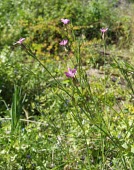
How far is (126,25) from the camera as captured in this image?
6316 mm

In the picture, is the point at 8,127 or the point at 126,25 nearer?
the point at 8,127

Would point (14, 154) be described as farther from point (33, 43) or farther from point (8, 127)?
point (33, 43)

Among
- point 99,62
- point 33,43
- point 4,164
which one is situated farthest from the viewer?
point 33,43

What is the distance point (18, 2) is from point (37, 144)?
4625 mm

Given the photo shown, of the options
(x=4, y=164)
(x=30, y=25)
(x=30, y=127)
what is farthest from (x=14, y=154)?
(x=30, y=25)

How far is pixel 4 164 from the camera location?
2623 mm

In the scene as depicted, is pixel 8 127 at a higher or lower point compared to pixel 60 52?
higher

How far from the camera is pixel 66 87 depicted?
4000 millimetres

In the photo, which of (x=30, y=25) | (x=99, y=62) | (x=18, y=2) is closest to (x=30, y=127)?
(x=99, y=62)

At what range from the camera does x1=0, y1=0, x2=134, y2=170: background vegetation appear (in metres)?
1.87

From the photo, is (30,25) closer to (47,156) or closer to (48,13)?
(48,13)

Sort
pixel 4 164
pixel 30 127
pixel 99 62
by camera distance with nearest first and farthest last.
A: pixel 4 164, pixel 30 127, pixel 99 62

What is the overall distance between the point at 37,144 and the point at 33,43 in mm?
3251

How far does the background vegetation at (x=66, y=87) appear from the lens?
6.14ft
